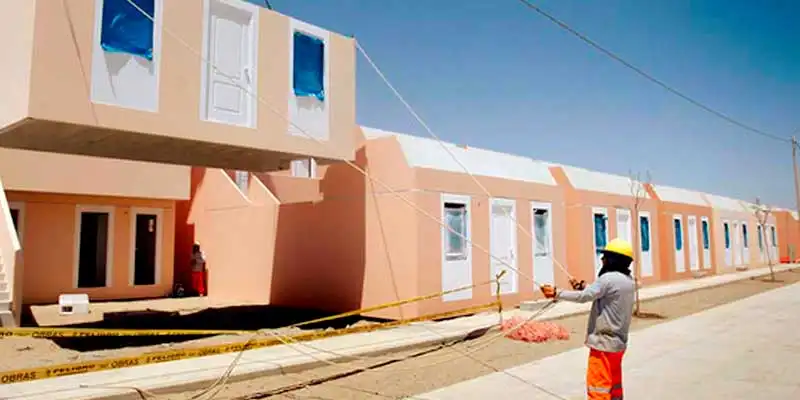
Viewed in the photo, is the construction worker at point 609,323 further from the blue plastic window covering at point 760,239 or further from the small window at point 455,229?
the blue plastic window covering at point 760,239

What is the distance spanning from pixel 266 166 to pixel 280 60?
2.92m

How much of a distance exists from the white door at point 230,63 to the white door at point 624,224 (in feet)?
51.0

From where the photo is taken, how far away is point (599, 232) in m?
19.9

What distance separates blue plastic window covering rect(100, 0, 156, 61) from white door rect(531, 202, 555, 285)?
10622 millimetres

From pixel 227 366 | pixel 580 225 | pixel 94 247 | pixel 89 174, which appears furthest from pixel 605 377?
pixel 94 247

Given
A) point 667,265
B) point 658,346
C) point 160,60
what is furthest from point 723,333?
point 667,265

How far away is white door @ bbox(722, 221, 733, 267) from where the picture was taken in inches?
1209

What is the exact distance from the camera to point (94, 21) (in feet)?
27.8

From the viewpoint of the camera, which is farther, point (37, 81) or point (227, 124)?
point (227, 124)

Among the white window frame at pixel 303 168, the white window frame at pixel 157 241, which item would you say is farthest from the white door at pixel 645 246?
the white window frame at pixel 157 241

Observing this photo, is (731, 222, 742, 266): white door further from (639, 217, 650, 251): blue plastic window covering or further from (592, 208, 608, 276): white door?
(592, 208, 608, 276): white door

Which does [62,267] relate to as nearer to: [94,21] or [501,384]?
[94,21]

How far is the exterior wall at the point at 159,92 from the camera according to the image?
800 centimetres

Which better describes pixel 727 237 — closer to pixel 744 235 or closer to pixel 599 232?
pixel 744 235
